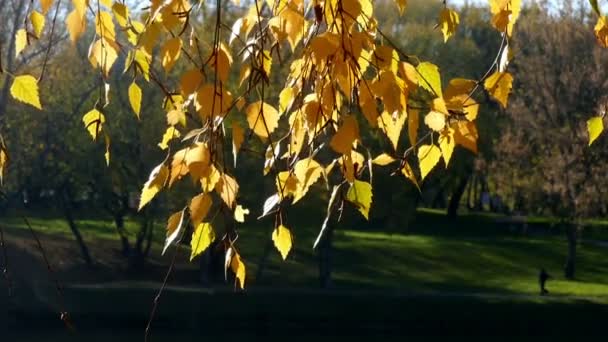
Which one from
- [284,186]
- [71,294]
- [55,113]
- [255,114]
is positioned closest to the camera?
[255,114]

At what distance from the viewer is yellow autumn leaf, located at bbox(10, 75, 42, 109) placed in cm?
286

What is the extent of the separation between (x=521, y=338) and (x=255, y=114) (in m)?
27.2

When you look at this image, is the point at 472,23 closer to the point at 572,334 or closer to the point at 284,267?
the point at 284,267

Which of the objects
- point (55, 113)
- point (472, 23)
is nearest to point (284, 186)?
point (55, 113)

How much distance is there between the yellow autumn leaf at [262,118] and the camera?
276cm

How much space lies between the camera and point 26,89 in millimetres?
2875

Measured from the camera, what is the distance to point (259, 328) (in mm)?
28812

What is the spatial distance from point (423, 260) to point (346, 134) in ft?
125

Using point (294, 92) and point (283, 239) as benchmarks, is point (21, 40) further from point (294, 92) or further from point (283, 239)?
point (283, 239)

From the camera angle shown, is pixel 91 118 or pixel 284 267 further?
pixel 284 267

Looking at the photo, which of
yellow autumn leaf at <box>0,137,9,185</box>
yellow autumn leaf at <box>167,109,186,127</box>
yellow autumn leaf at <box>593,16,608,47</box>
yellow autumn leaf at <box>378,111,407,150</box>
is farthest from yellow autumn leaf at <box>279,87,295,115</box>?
yellow autumn leaf at <box>593,16,608,47</box>

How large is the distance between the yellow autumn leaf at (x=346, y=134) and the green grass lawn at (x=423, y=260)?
28.1 m

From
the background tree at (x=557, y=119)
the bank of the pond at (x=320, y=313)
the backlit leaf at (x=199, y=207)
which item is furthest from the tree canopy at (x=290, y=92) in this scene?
the background tree at (x=557, y=119)

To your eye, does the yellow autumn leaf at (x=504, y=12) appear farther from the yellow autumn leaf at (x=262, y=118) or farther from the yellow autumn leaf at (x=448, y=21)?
the yellow autumn leaf at (x=262, y=118)
